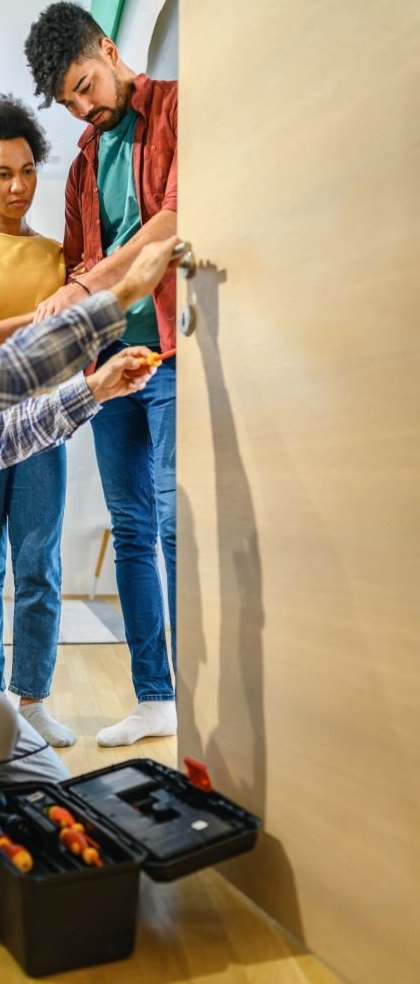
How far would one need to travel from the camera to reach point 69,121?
13.5ft

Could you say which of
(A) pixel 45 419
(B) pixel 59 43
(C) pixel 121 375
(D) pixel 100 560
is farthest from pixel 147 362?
(D) pixel 100 560

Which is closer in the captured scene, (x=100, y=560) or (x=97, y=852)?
(x=97, y=852)

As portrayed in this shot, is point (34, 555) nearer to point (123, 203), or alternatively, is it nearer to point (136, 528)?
point (136, 528)

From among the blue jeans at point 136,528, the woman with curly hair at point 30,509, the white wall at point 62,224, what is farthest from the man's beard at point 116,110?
the white wall at point 62,224

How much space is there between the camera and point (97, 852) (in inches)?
40.1

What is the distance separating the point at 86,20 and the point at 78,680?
60.6 inches

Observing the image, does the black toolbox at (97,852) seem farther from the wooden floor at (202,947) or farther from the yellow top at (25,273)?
the yellow top at (25,273)

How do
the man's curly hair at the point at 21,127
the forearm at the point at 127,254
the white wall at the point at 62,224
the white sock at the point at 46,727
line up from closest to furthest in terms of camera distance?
1. the forearm at the point at 127,254
2. the white sock at the point at 46,727
3. the man's curly hair at the point at 21,127
4. the white wall at the point at 62,224

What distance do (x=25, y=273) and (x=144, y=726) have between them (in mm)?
927

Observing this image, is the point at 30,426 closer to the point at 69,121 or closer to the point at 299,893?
the point at 299,893

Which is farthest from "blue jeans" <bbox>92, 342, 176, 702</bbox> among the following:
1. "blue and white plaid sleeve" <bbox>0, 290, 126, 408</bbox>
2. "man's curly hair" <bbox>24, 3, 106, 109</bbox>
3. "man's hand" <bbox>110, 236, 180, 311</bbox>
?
"blue and white plaid sleeve" <bbox>0, 290, 126, 408</bbox>

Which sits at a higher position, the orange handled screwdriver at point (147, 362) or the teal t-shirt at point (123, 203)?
the teal t-shirt at point (123, 203)

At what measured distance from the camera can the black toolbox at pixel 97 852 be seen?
0.95 meters

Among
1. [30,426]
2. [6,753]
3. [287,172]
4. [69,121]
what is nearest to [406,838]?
[6,753]
